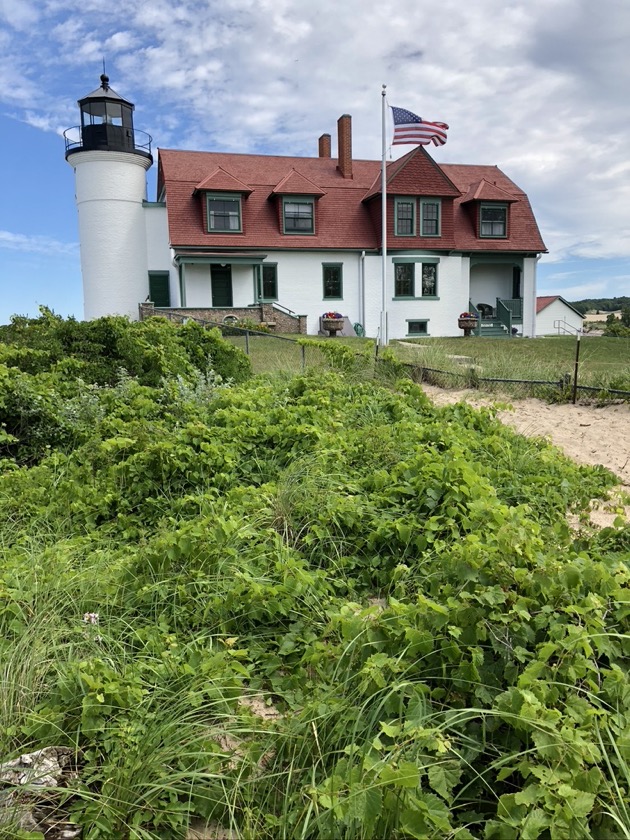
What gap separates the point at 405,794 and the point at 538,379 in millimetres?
9083

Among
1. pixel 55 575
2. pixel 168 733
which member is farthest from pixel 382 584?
pixel 55 575

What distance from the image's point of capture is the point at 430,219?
28703 mm

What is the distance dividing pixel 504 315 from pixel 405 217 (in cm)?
655

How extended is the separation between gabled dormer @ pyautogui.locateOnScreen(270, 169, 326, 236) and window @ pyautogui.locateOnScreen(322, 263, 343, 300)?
1.67 metres

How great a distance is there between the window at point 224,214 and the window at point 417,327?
8653 mm

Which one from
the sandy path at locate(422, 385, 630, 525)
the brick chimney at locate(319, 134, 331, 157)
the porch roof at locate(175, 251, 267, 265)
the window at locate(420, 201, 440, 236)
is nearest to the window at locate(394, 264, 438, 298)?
the window at locate(420, 201, 440, 236)

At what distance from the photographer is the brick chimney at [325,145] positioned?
3195 cm

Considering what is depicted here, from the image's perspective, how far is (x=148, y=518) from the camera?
17.0 feet

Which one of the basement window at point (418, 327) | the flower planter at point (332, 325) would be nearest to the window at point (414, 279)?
the basement window at point (418, 327)

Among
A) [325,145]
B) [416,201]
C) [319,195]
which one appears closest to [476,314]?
[416,201]

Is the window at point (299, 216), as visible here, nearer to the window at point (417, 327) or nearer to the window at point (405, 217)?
the window at point (405, 217)

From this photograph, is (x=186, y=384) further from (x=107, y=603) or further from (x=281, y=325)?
(x=281, y=325)

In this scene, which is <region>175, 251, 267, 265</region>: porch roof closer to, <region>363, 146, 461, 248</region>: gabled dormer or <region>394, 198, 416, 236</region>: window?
<region>363, 146, 461, 248</region>: gabled dormer

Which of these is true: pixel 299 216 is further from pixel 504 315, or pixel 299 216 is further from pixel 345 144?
pixel 504 315
